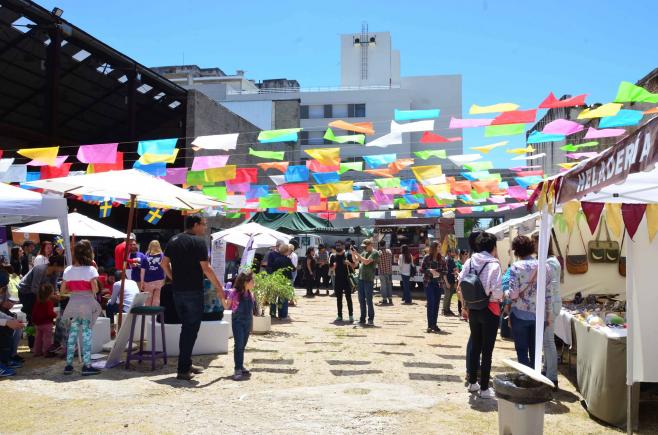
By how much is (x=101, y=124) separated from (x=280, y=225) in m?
11.4

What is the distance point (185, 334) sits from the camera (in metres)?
6.80

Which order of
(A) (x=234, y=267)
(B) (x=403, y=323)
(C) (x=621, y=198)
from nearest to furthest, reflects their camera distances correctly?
(C) (x=621, y=198) < (B) (x=403, y=323) < (A) (x=234, y=267)

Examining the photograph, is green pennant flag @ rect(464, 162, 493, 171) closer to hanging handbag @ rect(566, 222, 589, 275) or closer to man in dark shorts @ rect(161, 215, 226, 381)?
hanging handbag @ rect(566, 222, 589, 275)

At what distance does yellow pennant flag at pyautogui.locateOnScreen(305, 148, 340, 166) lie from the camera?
12.3 m

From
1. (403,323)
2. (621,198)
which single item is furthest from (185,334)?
(403,323)

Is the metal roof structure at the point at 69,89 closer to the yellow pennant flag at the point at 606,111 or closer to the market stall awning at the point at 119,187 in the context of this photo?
the market stall awning at the point at 119,187

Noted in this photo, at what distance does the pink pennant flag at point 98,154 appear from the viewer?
1160 cm

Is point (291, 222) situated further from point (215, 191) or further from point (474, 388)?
point (474, 388)

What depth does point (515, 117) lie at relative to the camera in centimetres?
982

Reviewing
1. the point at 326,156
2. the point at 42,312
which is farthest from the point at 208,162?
the point at 42,312

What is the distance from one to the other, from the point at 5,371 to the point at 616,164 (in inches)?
269

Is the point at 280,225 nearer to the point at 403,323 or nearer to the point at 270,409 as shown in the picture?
the point at 403,323

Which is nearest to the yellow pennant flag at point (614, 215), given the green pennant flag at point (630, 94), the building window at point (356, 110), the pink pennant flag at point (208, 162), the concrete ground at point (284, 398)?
the green pennant flag at point (630, 94)

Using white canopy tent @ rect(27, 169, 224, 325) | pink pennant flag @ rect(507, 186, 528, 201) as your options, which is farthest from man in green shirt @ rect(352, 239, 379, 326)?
pink pennant flag @ rect(507, 186, 528, 201)
